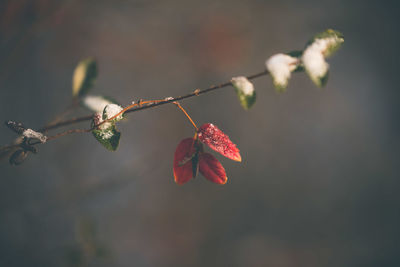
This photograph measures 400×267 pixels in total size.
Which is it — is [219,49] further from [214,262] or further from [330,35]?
[330,35]

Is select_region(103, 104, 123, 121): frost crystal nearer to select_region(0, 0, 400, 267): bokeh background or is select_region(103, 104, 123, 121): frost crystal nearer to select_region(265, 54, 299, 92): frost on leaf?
select_region(265, 54, 299, 92): frost on leaf

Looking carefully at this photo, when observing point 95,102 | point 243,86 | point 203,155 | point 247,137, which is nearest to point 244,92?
point 243,86

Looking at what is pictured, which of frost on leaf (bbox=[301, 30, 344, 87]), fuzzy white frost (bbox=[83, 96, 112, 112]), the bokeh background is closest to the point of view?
frost on leaf (bbox=[301, 30, 344, 87])

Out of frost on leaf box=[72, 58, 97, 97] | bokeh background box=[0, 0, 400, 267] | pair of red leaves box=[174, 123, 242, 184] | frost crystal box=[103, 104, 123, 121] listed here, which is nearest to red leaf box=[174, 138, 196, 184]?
pair of red leaves box=[174, 123, 242, 184]

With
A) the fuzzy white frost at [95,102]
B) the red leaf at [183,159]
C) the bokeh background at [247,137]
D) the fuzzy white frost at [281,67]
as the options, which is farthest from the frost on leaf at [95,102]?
the bokeh background at [247,137]

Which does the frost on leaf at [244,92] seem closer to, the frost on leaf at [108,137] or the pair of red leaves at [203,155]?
the pair of red leaves at [203,155]

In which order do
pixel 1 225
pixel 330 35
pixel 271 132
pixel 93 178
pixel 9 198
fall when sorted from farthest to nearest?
pixel 271 132
pixel 93 178
pixel 9 198
pixel 1 225
pixel 330 35

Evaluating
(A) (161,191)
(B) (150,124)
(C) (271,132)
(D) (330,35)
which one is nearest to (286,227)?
(C) (271,132)
